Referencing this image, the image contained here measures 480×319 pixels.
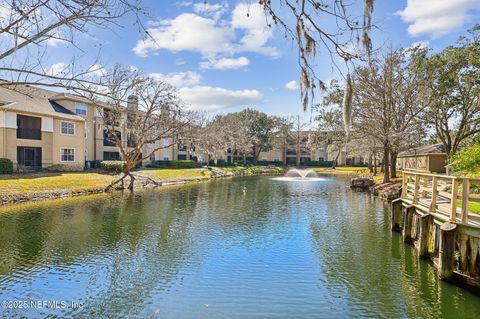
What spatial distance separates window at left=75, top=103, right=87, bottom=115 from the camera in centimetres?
4050

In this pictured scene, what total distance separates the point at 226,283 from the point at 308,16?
726 centimetres

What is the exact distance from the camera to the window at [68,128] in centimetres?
3684

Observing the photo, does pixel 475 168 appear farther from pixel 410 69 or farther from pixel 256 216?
pixel 410 69

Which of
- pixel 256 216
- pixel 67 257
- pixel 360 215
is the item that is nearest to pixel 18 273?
pixel 67 257

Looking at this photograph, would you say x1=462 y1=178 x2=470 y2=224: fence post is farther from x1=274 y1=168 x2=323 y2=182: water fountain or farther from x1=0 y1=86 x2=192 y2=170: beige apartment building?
x1=274 y1=168 x2=323 y2=182: water fountain

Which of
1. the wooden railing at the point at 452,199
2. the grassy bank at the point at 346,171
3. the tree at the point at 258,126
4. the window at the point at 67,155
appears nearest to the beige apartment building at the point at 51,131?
the window at the point at 67,155

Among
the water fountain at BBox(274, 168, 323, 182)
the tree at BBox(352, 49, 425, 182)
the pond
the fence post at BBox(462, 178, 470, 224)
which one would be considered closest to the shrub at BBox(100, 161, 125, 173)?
the pond

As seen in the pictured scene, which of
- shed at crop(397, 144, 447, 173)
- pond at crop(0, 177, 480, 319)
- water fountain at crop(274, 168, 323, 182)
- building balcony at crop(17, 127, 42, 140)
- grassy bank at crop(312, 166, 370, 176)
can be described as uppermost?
building balcony at crop(17, 127, 42, 140)

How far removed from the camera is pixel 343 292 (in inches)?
341

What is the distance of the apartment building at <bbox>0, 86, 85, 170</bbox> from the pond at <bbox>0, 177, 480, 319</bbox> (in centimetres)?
1698

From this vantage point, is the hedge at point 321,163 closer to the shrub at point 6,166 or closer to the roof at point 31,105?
the roof at point 31,105

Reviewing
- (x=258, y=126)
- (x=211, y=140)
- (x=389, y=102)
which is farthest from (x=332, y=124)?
(x=258, y=126)

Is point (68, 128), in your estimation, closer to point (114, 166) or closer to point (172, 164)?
point (114, 166)

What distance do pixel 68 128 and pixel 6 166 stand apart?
9.45 metres
